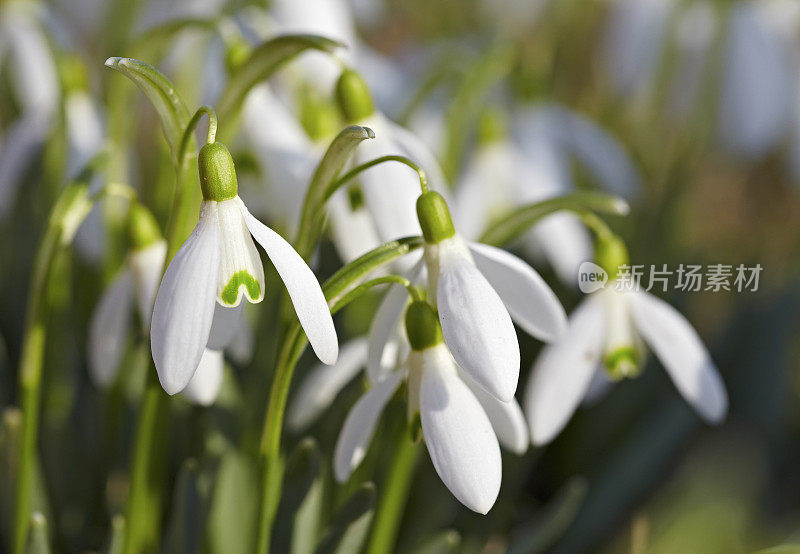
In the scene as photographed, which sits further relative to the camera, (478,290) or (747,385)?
(747,385)

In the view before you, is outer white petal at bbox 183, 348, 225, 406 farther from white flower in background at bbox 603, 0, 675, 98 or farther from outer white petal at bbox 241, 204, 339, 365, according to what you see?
white flower in background at bbox 603, 0, 675, 98

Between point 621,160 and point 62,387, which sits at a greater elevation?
→ point 621,160

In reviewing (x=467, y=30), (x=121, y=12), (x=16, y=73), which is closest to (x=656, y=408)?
(x=16, y=73)

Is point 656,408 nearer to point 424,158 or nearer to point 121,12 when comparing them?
point 424,158

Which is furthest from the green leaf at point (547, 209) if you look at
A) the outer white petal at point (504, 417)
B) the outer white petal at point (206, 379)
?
the outer white petal at point (206, 379)

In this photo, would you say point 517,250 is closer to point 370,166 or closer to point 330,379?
point 330,379

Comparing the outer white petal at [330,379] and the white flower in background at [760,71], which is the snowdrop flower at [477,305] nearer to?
the outer white petal at [330,379]

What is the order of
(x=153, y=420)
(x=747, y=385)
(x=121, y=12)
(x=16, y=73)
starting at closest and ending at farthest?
(x=153, y=420)
(x=16, y=73)
(x=747, y=385)
(x=121, y=12)

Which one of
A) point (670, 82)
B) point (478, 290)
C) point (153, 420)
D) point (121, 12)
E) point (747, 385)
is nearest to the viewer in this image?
point (478, 290)
